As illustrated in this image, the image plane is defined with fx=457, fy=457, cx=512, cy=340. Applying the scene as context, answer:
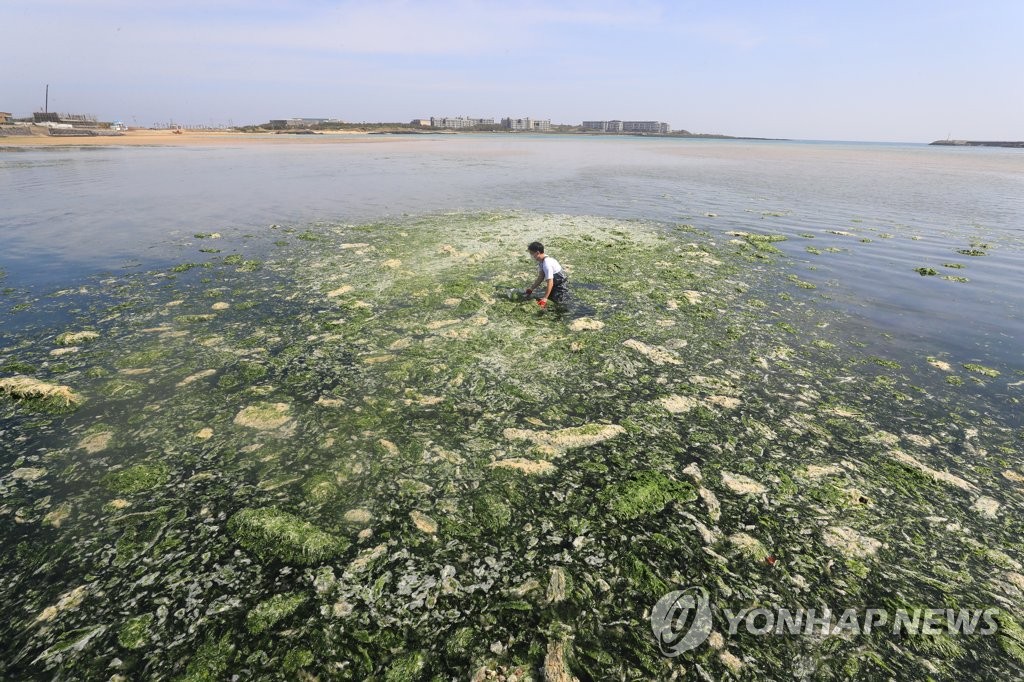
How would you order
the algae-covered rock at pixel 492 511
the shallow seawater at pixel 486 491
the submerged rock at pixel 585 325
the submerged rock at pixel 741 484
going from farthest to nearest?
1. the submerged rock at pixel 585 325
2. the submerged rock at pixel 741 484
3. the algae-covered rock at pixel 492 511
4. the shallow seawater at pixel 486 491

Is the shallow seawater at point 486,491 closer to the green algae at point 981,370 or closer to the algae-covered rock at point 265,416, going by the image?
the algae-covered rock at point 265,416

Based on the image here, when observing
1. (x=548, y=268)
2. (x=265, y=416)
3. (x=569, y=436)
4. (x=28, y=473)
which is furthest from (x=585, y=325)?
(x=28, y=473)

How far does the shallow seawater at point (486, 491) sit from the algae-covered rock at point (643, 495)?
0.04 m

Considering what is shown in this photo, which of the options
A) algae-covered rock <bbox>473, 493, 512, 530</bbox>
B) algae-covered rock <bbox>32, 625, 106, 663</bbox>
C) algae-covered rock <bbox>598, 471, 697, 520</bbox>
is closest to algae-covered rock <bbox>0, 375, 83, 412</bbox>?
algae-covered rock <bbox>32, 625, 106, 663</bbox>

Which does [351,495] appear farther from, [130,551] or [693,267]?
[693,267]

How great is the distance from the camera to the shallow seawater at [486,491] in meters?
4.59

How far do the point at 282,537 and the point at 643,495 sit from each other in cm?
479

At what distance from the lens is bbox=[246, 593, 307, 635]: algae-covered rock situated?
183 inches

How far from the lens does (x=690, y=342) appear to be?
441 inches

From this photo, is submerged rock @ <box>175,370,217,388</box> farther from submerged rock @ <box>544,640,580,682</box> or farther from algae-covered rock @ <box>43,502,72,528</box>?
submerged rock @ <box>544,640,580,682</box>

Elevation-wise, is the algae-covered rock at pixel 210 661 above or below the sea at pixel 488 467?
below

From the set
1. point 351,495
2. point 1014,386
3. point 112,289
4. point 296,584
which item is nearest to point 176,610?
point 296,584

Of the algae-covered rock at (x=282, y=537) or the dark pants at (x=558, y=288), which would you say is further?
the dark pants at (x=558, y=288)

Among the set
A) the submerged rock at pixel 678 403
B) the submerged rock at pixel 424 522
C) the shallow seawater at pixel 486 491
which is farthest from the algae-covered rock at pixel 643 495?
Answer: the submerged rock at pixel 424 522
